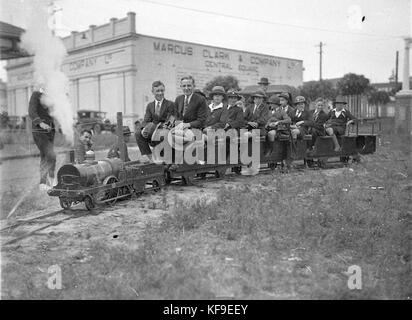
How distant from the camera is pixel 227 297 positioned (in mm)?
3316

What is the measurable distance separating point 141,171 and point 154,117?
4.19 ft

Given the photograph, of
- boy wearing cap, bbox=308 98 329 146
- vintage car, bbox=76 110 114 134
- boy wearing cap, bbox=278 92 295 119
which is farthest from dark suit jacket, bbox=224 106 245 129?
vintage car, bbox=76 110 114 134

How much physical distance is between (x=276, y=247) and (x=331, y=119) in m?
7.83

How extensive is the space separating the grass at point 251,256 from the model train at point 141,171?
0.75m

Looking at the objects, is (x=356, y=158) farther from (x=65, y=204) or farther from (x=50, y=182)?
(x=65, y=204)

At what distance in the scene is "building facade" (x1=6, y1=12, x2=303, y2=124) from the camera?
3506 centimetres

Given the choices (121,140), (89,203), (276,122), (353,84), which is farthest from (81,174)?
(353,84)

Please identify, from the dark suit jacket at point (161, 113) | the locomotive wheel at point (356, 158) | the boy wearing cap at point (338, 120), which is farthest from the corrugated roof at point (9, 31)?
the locomotive wheel at point (356, 158)

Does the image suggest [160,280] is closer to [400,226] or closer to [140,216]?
[140,216]

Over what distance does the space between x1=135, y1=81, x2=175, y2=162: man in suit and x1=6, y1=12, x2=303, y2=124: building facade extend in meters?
27.3

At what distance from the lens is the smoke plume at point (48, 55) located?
7.20 meters

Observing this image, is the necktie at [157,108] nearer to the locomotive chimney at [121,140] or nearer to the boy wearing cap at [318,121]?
the locomotive chimney at [121,140]

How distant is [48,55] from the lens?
7172mm

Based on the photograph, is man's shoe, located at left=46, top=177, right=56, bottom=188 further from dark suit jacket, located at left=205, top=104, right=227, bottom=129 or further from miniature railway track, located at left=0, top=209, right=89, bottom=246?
dark suit jacket, located at left=205, top=104, right=227, bottom=129
